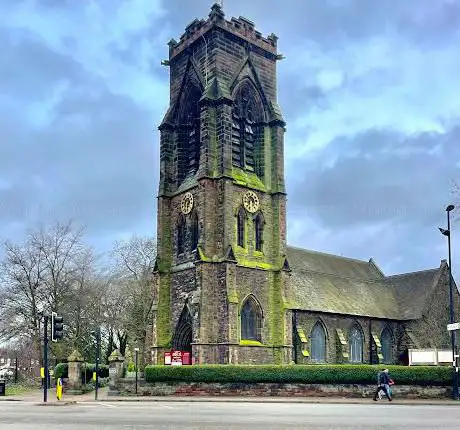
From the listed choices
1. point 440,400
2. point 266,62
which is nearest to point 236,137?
point 266,62

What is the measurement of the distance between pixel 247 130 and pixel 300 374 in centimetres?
1842

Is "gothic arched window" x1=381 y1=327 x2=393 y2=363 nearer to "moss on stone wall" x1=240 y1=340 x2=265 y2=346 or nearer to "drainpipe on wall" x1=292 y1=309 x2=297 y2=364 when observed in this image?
"drainpipe on wall" x1=292 y1=309 x2=297 y2=364

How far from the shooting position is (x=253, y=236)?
42.2 meters

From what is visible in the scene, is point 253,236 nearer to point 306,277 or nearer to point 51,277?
point 306,277

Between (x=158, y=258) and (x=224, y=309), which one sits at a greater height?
(x=158, y=258)

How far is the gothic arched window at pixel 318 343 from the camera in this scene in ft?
145

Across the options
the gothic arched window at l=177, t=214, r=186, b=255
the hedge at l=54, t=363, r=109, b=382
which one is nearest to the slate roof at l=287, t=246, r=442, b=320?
the gothic arched window at l=177, t=214, r=186, b=255

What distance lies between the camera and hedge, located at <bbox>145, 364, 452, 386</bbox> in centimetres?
3023

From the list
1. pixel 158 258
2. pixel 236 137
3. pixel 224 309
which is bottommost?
pixel 224 309

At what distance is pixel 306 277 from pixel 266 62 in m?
15.6

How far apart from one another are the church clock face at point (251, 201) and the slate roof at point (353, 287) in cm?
659

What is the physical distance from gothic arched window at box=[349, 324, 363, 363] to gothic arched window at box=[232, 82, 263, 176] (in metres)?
13.7

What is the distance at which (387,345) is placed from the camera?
5044 cm

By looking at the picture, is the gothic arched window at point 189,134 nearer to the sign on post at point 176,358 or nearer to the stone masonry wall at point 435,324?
the sign on post at point 176,358
